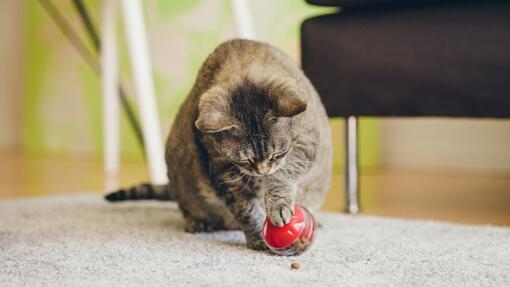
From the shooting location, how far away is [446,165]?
2.63 meters

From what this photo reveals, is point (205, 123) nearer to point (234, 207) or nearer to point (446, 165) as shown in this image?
point (234, 207)

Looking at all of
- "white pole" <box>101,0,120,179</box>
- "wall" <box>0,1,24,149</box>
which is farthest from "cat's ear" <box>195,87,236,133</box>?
"wall" <box>0,1,24,149</box>

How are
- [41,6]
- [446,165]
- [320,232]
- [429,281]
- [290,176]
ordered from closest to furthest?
[429,281], [290,176], [320,232], [446,165], [41,6]

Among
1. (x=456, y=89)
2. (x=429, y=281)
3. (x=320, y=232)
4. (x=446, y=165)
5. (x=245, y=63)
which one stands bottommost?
(x=446, y=165)

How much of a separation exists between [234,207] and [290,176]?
119 millimetres

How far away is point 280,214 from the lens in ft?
3.81

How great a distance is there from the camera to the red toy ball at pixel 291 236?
1.14 metres

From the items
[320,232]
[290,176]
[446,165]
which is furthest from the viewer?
[446,165]

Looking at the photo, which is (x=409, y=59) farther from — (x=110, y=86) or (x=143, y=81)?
(x=110, y=86)

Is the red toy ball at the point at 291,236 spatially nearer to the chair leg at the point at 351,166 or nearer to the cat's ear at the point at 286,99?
the cat's ear at the point at 286,99

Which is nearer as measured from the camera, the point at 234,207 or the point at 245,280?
the point at 245,280

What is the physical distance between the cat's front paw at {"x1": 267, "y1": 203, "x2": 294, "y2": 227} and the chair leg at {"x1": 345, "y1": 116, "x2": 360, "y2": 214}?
19.7 inches

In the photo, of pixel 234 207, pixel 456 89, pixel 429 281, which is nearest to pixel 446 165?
pixel 456 89

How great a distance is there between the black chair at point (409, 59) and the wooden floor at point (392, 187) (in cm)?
24
